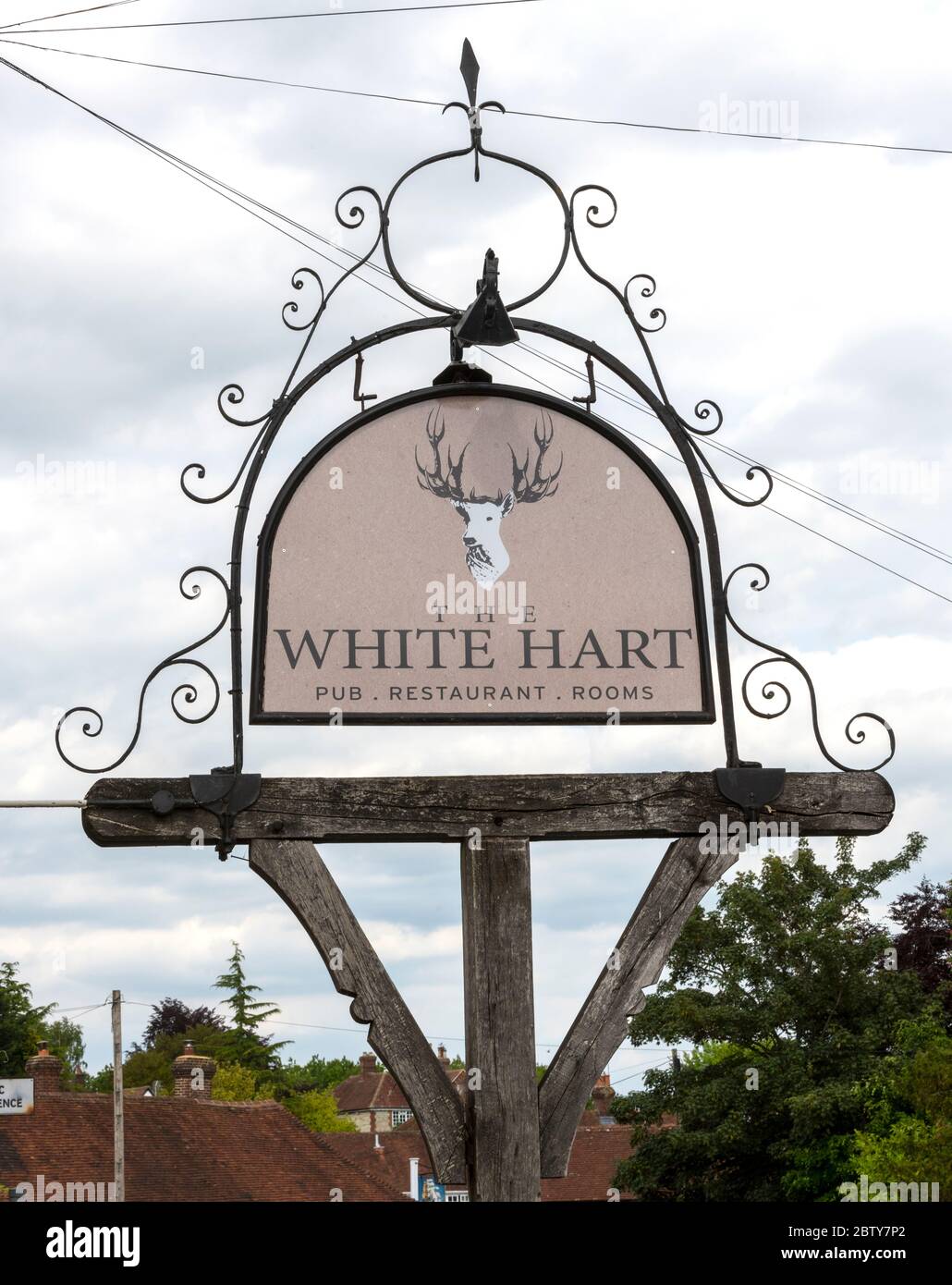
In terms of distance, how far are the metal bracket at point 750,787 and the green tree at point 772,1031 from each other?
879 inches

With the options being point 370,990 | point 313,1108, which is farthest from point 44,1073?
point 370,990

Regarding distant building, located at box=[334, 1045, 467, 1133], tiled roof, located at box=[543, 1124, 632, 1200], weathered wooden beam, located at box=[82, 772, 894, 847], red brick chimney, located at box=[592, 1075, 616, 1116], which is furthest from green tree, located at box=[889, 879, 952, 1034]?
distant building, located at box=[334, 1045, 467, 1133]

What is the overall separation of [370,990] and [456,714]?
1015 millimetres

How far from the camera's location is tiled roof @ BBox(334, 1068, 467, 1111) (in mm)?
70562

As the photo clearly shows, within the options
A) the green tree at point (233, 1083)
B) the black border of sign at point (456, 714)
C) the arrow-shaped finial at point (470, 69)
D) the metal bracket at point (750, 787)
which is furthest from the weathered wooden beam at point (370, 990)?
the green tree at point (233, 1083)

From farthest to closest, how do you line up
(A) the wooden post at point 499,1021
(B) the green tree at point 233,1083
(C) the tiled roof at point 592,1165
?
(B) the green tree at point 233,1083, (C) the tiled roof at point 592,1165, (A) the wooden post at point 499,1021

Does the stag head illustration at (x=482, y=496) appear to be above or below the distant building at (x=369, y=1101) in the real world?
above

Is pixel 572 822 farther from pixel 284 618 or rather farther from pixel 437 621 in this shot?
pixel 284 618

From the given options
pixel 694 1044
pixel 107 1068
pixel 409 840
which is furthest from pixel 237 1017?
pixel 409 840

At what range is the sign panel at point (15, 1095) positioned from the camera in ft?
74.8

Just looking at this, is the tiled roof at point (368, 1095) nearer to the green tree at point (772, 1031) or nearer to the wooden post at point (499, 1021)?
the green tree at point (772, 1031)

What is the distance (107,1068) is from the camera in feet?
199
